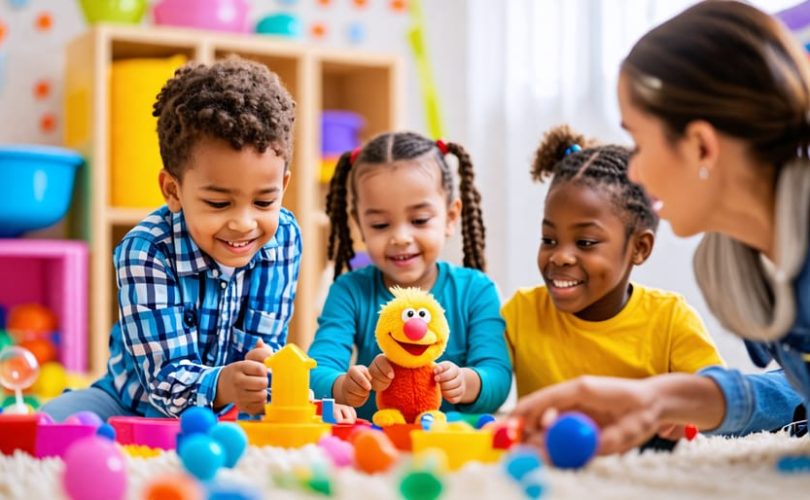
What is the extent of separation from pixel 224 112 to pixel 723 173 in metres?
0.66

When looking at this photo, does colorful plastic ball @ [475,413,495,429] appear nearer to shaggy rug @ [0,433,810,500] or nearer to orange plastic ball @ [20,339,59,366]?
shaggy rug @ [0,433,810,500]

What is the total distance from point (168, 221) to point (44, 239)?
175 centimetres

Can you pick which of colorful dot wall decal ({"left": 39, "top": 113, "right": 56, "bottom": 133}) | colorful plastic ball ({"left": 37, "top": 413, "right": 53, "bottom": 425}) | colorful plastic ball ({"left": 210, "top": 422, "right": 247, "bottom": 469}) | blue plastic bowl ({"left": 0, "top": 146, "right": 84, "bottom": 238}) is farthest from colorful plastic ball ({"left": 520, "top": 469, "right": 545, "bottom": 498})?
colorful dot wall decal ({"left": 39, "top": 113, "right": 56, "bottom": 133})

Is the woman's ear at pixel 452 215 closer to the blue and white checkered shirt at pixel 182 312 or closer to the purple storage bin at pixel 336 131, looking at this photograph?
the blue and white checkered shirt at pixel 182 312

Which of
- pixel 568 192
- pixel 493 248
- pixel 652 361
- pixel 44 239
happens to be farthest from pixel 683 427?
pixel 44 239

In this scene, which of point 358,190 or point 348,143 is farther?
point 348,143

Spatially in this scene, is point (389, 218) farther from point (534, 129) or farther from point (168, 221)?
point (534, 129)

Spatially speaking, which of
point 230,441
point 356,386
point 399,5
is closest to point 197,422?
point 230,441

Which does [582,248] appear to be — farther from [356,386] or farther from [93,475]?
[93,475]

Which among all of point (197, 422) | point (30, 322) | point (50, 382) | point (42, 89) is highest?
point (42, 89)

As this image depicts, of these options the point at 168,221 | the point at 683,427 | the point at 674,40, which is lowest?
the point at 683,427

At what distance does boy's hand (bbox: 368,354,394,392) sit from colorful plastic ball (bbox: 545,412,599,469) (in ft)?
1.43

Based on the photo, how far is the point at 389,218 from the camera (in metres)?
1.60

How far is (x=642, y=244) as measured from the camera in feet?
5.05
